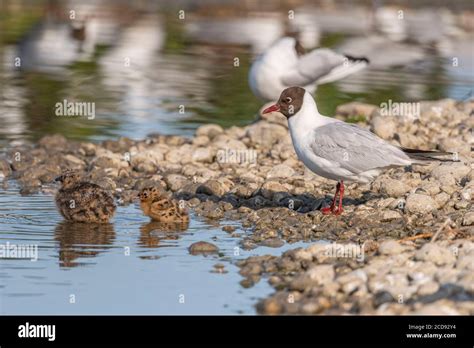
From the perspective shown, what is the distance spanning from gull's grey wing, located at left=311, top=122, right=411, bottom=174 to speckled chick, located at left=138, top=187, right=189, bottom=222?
1.35 m

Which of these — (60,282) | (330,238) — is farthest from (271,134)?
(60,282)

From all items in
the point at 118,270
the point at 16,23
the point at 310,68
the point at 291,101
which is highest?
the point at 16,23

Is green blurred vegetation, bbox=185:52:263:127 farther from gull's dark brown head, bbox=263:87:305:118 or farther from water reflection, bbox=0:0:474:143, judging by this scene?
gull's dark brown head, bbox=263:87:305:118

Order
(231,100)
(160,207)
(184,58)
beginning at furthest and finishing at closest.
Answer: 1. (184,58)
2. (231,100)
3. (160,207)

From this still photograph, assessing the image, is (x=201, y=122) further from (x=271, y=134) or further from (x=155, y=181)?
(x=155, y=181)

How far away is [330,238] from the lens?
10117 millimetres

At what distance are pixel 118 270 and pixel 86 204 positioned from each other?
5.67 ft

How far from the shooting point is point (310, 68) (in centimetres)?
1554

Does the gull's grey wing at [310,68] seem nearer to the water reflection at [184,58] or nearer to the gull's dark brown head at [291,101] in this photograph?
the water reflection at [184,58]

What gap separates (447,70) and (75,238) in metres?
11.3

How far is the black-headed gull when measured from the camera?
10.6 m

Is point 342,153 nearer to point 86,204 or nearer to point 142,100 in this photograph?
point 86,204

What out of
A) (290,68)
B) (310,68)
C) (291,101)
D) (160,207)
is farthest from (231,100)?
(160,207)
